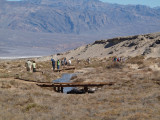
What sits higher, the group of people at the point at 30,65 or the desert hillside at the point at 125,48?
the desert hillside at the point at 125,48

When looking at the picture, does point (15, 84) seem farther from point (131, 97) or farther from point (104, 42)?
point (104, 42)

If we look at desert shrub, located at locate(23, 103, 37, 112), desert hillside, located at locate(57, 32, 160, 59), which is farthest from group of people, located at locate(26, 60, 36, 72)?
desert hillside, located at locate(57, 32, 160, 59)

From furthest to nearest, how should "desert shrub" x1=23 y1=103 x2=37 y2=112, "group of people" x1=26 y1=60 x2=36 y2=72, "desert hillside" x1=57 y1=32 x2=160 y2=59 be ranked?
1. "desert hillside" x1=57 y1=32 x2=160 y2=59
2. "group of people" x1=26 y1=60 x2=36 y2=72
3. "desert shrub" x1=23 y1=103 x2=37 y2=112

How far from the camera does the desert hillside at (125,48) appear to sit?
5891 centimetres

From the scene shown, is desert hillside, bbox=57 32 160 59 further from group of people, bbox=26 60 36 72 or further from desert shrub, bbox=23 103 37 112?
desert shrub, bbox=23 103 37 112

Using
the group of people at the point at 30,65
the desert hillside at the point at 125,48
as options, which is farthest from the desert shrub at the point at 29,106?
the desert hillside at the point at 125,48

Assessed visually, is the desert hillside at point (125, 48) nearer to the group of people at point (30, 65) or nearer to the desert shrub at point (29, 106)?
the group of people at point (30, 65)

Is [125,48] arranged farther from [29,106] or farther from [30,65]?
[29,106]

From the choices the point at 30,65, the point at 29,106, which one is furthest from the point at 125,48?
the point at 29,106

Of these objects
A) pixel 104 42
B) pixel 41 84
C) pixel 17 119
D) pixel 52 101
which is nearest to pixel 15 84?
pixel 41 84

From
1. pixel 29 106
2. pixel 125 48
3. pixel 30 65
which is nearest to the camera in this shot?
pixel 29 106

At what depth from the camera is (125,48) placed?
70.4 meters

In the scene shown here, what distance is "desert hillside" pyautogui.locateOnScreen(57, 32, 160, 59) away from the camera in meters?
58.9

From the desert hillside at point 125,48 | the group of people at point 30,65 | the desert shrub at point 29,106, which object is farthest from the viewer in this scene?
the desert hillside at point 125,48
